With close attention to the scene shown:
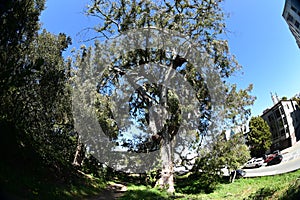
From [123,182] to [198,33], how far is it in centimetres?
1496

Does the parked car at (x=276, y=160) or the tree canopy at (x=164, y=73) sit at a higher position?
the tree canopy at (x=164, y=73)

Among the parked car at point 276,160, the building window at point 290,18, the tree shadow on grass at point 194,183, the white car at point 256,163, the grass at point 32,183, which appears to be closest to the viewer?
the building window at point 290,18

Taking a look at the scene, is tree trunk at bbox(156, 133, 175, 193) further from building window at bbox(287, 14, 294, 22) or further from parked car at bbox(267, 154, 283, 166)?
building window at bbox(287, 14, 294, 22)

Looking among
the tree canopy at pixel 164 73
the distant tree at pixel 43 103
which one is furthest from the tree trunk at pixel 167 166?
the distant tree at pixel 43 103

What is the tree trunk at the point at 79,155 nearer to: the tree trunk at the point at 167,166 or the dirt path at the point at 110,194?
the dirt path at the point at 110,194

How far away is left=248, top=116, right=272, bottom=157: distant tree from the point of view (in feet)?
7.55

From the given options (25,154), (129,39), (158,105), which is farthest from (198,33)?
(25,154)

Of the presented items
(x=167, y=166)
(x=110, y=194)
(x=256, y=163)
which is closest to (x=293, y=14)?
(x=256, y=163)

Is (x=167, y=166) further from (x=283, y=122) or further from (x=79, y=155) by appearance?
(x=283, y=122)

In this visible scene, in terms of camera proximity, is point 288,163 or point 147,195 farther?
point 147,195

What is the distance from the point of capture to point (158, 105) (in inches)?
482

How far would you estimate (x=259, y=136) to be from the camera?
2369 millimetres

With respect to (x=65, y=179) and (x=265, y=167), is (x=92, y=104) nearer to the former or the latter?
(x=65, y=179)

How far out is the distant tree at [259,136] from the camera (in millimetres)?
2301
